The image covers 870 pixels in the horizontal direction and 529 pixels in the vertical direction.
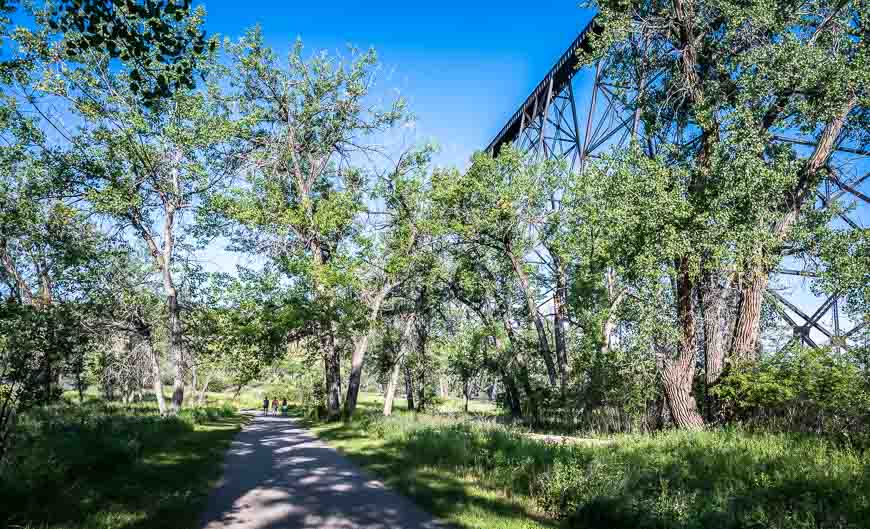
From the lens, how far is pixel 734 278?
475 inches

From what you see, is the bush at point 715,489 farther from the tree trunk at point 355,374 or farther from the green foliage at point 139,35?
the tree trunk at point 355,374

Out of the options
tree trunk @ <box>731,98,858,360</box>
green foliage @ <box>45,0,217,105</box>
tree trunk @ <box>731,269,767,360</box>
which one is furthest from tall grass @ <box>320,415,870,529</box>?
green foliage @ <box>45,0,217,105</box>

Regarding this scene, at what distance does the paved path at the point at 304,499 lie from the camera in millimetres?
5543

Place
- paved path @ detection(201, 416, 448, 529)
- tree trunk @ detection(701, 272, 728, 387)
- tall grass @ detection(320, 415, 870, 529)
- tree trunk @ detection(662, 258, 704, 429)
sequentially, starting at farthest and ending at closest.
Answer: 1. tree trunk @ detection(701, 272, 728, 387)
2. tree trunk @ detection(662, 258, 704, 429)
3. paved path @ detection(201, 416, 448, 529)
4. tall grass @ detection(320, 415, 870, 529)

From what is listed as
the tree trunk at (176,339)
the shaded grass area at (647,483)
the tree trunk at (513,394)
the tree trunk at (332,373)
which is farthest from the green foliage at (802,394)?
the tree trunk at (176,339)

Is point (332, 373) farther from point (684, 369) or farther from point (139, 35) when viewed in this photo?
point (139, 35)

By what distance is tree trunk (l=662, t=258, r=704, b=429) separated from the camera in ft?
38.8

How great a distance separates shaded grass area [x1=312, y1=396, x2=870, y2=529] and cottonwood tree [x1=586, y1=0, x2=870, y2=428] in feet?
11.9

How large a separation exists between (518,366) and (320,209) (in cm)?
1109

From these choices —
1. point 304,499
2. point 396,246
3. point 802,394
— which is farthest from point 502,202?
point 304,499

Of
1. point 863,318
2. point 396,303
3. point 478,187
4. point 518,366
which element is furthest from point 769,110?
point 396,303

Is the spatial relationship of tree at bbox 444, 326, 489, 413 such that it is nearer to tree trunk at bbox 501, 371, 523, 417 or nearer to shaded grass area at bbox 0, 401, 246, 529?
tree trunk at bbox 501, 371, 523, 417

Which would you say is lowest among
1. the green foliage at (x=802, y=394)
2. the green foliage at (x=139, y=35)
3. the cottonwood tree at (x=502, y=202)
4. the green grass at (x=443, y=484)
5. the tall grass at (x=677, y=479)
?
the green grass at (x=443, y=484)

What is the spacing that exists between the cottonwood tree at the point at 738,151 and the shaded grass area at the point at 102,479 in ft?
35.0
